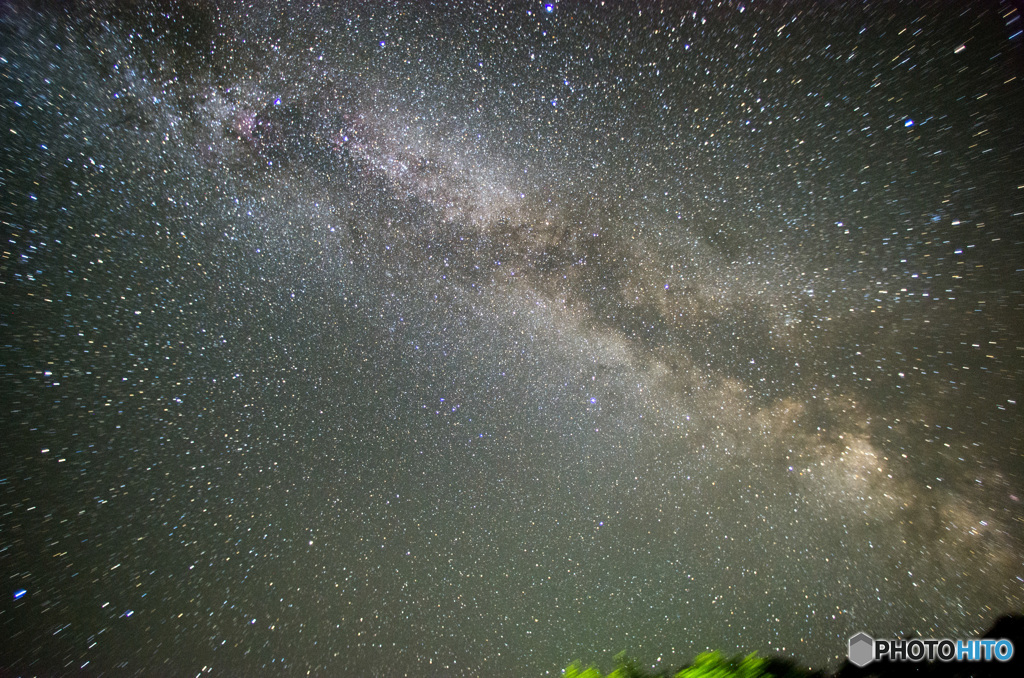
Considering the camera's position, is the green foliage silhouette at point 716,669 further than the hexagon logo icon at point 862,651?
No

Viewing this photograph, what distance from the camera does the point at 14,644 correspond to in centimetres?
1011

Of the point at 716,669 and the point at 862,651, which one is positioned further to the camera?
the point at 862,651

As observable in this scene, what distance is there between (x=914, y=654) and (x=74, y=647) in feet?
57.1

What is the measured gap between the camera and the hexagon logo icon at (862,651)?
296 centimetres

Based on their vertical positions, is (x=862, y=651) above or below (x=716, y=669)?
below

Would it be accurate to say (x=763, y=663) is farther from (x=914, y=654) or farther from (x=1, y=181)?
(x=1, y=181)

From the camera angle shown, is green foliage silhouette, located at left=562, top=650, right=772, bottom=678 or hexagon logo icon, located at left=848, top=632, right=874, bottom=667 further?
hexagon logo icon, located at left=848, top=632, right=874, bottom=667

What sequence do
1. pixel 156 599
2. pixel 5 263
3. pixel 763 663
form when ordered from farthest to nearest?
pixel 156 599 → pixel 5 263 → pixel 763 663

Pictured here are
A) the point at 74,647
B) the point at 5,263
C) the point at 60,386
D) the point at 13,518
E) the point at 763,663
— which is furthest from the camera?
the point at 74,647

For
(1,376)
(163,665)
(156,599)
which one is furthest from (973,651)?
(1,376)

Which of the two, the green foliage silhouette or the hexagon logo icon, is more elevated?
the green foliage silhouette

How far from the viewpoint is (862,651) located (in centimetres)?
296

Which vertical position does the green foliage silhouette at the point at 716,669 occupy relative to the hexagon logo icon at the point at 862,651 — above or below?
above

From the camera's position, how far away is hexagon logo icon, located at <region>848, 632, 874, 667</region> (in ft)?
9.70
